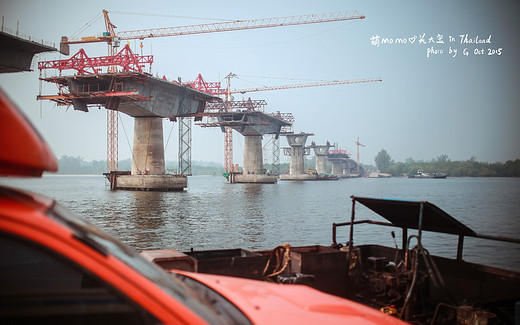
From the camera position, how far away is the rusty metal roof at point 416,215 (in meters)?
6.88

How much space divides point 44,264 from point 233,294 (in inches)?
46.6

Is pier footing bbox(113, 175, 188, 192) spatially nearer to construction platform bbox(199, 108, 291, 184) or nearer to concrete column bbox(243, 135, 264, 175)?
construction platform bbox(199, 108, 291, 184)

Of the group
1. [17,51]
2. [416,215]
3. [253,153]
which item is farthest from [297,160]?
[416,215]

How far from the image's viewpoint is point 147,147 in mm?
73000

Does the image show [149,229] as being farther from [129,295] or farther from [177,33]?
[177,33]

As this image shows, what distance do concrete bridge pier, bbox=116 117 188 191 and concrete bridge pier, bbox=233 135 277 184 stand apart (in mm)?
45227

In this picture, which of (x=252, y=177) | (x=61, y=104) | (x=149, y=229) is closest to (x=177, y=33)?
(x=252, y=177)

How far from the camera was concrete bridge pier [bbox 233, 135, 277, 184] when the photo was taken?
118 meters

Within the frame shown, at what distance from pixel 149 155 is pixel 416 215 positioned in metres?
67.9

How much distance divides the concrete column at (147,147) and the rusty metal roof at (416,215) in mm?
67126

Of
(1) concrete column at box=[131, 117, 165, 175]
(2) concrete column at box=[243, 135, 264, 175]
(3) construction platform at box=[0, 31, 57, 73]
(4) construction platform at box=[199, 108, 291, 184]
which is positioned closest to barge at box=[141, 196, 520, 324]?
(3) construction platform at box=[0, 31, 57, 73]

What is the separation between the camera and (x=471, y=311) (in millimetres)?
6438

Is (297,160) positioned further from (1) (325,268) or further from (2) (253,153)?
(1) (325,268)

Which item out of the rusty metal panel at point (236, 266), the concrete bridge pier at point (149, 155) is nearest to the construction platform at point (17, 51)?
the concrete bridge pier at point (149, 155)
